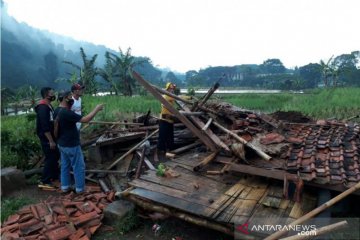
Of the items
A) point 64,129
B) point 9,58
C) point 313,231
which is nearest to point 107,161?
point 64,129

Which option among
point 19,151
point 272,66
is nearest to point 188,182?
point 19,151

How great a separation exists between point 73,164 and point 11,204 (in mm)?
1270

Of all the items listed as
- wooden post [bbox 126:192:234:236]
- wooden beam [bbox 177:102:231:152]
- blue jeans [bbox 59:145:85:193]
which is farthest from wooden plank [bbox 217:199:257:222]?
blue jeans [bbox 59:145:85:193]

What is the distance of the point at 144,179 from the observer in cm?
474

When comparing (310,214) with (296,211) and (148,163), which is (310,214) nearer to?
(296,211)

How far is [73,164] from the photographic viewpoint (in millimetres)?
5281

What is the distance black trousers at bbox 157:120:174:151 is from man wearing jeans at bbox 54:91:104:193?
66.6 inches

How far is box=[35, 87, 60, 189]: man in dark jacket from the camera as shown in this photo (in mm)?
5484

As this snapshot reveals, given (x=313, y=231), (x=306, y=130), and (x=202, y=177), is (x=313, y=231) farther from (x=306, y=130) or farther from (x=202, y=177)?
(x=306, y=130)

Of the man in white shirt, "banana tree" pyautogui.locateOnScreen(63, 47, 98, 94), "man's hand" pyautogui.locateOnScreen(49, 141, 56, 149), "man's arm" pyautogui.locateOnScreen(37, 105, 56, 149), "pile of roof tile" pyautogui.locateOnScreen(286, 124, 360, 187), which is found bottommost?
"pile of roof tile" pyautogui.locateOnScreen(286, 124, 360, 187)

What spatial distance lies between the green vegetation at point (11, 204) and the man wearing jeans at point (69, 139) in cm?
66

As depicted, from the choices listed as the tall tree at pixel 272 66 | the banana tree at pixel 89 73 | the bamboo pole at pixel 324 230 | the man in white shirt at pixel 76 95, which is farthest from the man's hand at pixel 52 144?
the tall tree at pixel 272 66

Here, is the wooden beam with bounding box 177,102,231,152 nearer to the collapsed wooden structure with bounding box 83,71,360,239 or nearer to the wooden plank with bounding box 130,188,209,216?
the collapsed wooden structure with bounding box 83,71,360,239

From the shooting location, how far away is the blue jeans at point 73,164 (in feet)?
17.2
